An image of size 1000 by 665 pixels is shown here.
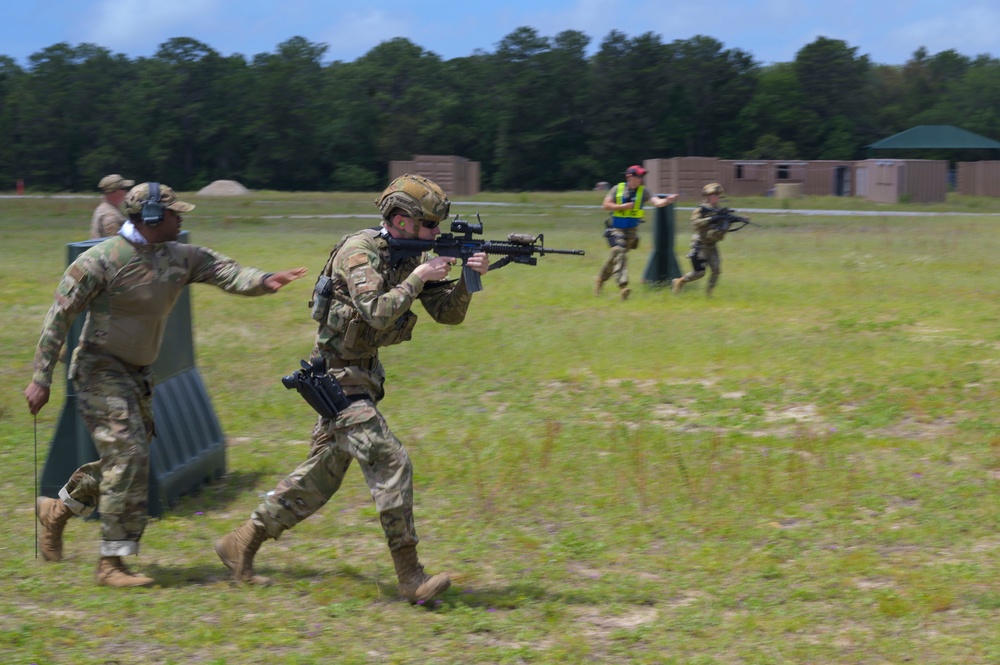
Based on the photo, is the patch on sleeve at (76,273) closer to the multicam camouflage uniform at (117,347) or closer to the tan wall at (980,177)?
the multicam camouflage uniform at (117,347)

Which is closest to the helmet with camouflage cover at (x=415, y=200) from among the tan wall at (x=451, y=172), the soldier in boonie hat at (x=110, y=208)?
the soldier in boonie hat at (x=110, y=208)

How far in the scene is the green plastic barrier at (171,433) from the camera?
704 cm

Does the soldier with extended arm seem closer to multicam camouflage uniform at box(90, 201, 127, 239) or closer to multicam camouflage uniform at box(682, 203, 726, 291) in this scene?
multicam camouflage uniform at box(90, 201, 127, 239)

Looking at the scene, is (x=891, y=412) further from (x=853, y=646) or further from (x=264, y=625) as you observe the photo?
(x=264, y=625)

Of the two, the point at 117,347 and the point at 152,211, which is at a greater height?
the point at 152,211

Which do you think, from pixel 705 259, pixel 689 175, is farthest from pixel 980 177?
pixel 705 259

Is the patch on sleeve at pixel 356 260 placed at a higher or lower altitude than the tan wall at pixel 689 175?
lower

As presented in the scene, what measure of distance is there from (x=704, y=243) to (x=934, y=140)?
5302 centimetres

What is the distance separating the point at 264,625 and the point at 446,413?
476 cm

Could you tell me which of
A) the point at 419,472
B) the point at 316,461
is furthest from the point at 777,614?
the point at 419,472

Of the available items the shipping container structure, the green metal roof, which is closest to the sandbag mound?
the shipping container structure

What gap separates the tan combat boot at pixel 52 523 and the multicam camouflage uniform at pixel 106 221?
5918 mm

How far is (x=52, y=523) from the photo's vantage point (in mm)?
6316

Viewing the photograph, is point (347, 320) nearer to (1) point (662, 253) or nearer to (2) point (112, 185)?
(2) point (112, 185)
